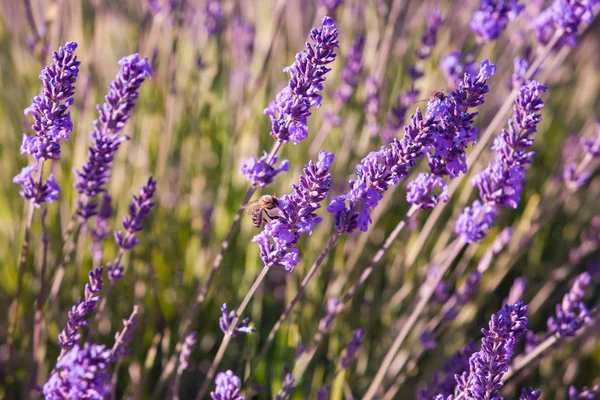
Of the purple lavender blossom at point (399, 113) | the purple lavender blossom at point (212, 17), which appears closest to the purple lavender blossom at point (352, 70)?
the purple lavender blossom at point (399, 113)

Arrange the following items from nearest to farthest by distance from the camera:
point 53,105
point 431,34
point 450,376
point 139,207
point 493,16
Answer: point 53,105 < point 139,207 < point 450,376 < point 493,16 < point 431,34

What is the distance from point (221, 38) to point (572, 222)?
2.41 meters

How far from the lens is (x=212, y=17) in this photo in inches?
109

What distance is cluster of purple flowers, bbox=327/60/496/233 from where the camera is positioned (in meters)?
1.29

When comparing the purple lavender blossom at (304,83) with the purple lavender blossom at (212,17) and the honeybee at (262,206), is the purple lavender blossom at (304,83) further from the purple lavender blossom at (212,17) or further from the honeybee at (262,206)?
the purple lavender blossom at (212,17)

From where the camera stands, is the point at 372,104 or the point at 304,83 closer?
Answer: the point at 304,83

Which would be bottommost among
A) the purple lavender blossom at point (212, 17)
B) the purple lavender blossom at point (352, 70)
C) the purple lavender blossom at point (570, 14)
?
the purple lavender blossom at point (570, 14)

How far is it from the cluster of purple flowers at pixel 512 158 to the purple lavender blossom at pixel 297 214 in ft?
1.67

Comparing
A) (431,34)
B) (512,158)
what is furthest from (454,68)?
(512,158)

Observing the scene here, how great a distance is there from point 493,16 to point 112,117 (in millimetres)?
1483

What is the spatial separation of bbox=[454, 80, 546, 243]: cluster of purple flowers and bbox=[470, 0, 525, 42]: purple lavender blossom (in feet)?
2.21

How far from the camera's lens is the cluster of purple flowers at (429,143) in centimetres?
129

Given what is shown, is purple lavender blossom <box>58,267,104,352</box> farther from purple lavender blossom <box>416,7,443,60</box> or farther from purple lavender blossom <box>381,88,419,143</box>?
purple lavender blossom <box>416,7,443,60</box>

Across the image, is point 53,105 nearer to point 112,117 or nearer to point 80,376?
point 112,117
